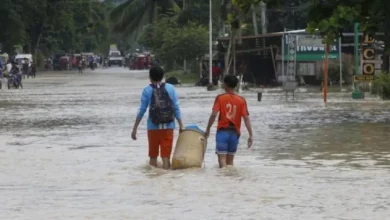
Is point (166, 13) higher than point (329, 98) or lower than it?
higher

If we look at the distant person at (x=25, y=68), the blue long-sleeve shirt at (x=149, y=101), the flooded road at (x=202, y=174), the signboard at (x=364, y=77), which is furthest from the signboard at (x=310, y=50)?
the blue long-sleeve shirt at (x=149, y=101)

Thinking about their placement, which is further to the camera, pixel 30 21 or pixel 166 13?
pixel 30 21

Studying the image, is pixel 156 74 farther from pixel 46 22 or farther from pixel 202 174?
pixel 46 22

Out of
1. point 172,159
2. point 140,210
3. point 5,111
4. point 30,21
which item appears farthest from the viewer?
point 30,21

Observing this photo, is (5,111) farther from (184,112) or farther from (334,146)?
(334,146)

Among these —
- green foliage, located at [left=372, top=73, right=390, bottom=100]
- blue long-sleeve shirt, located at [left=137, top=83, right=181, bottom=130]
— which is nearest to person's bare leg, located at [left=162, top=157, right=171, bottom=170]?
blue long-sleeve shirt, located at [left=137, top=83, right=181, bottom=130]

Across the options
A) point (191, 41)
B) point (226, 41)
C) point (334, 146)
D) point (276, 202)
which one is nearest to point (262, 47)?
point (226, 41)

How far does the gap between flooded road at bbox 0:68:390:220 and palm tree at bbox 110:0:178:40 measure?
141 feet

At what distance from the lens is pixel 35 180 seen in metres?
14.2

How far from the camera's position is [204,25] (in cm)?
7288

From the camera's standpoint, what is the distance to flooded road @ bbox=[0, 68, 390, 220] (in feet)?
37.0

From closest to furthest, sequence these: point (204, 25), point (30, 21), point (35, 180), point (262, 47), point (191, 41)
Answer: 1. point (35, 180)
2. point (262, 47)
3. point (191, 41)
4. point (204, 25)
5. point (30, 21)

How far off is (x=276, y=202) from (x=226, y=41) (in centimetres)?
4531

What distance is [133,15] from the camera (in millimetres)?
69875
